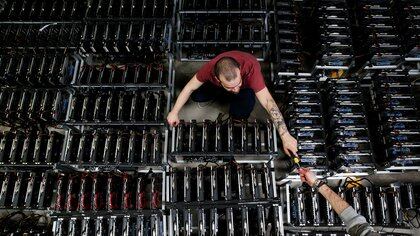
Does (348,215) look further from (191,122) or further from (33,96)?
(33,96)

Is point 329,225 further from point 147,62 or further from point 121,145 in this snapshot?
point 147,62

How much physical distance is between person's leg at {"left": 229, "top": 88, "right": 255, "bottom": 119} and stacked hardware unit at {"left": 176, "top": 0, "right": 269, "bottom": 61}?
3.60ft

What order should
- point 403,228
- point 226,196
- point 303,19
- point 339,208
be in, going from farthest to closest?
point 303,19 < point 403,228 < point 226,196 < point 339,208

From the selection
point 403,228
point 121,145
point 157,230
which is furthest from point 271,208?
point 121,145

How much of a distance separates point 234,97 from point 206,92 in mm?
430

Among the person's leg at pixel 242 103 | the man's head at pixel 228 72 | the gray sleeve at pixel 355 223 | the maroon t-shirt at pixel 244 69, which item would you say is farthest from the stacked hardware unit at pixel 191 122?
the man's head at pixel 228 72

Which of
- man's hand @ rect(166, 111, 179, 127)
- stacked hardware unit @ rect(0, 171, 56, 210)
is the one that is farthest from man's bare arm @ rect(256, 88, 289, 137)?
stacked hardware unit @ rect(0, 171, 56, 210)

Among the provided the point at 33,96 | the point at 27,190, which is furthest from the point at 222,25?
the point at 27,190

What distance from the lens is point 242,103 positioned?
4891 millimetres

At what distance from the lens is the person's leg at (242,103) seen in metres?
4.75

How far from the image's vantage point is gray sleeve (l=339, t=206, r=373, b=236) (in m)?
3.11

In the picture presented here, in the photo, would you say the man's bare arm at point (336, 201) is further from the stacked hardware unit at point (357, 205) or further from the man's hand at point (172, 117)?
the man's hand at point (172, 117)

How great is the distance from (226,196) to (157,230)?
1054mm

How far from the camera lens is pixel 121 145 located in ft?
15.8
